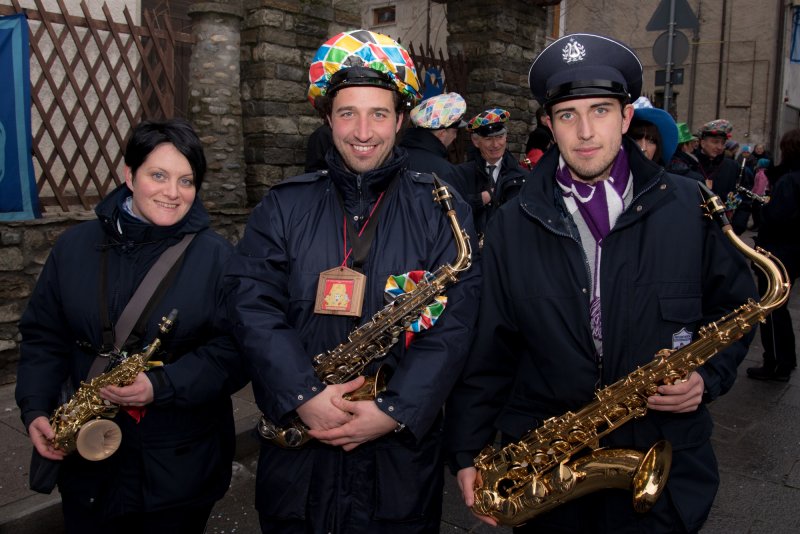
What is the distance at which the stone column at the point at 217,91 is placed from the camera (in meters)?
6.89

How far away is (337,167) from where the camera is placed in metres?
2.43

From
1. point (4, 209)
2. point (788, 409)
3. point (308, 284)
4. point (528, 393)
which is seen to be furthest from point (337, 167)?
point (788, 409)

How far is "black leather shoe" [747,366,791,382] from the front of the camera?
20.9 ft

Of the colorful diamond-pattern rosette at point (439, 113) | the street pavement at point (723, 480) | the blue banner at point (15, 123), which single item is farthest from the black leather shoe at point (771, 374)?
the blue banner at point (15, 123)

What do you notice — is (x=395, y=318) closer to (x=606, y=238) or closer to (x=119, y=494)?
(x=606, y=238)

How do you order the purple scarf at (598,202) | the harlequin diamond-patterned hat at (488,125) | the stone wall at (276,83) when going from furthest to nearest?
the stone wall at (276,83) < the harlequin diamond-patterned hat at (488,125) < the purple scarf at (598,202)

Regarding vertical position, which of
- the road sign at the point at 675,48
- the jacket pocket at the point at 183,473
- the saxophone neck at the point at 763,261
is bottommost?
the jacket pocket at the point at 183,473

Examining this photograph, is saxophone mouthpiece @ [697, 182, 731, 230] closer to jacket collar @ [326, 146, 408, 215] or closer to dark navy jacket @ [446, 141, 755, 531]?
dark navy jacket @ [446, 141, 755, 531]

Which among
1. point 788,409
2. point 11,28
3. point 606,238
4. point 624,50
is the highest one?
point 11,28

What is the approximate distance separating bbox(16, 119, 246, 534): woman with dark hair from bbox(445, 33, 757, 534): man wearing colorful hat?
99 cm

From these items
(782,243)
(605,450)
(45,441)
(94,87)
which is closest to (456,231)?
(605,450)

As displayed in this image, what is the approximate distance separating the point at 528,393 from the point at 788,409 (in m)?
4.51

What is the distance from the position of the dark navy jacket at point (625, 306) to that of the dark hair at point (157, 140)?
1.34 meters

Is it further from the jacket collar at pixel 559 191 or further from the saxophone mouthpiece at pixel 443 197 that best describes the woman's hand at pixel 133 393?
the jacket collar at pixel 559 191
